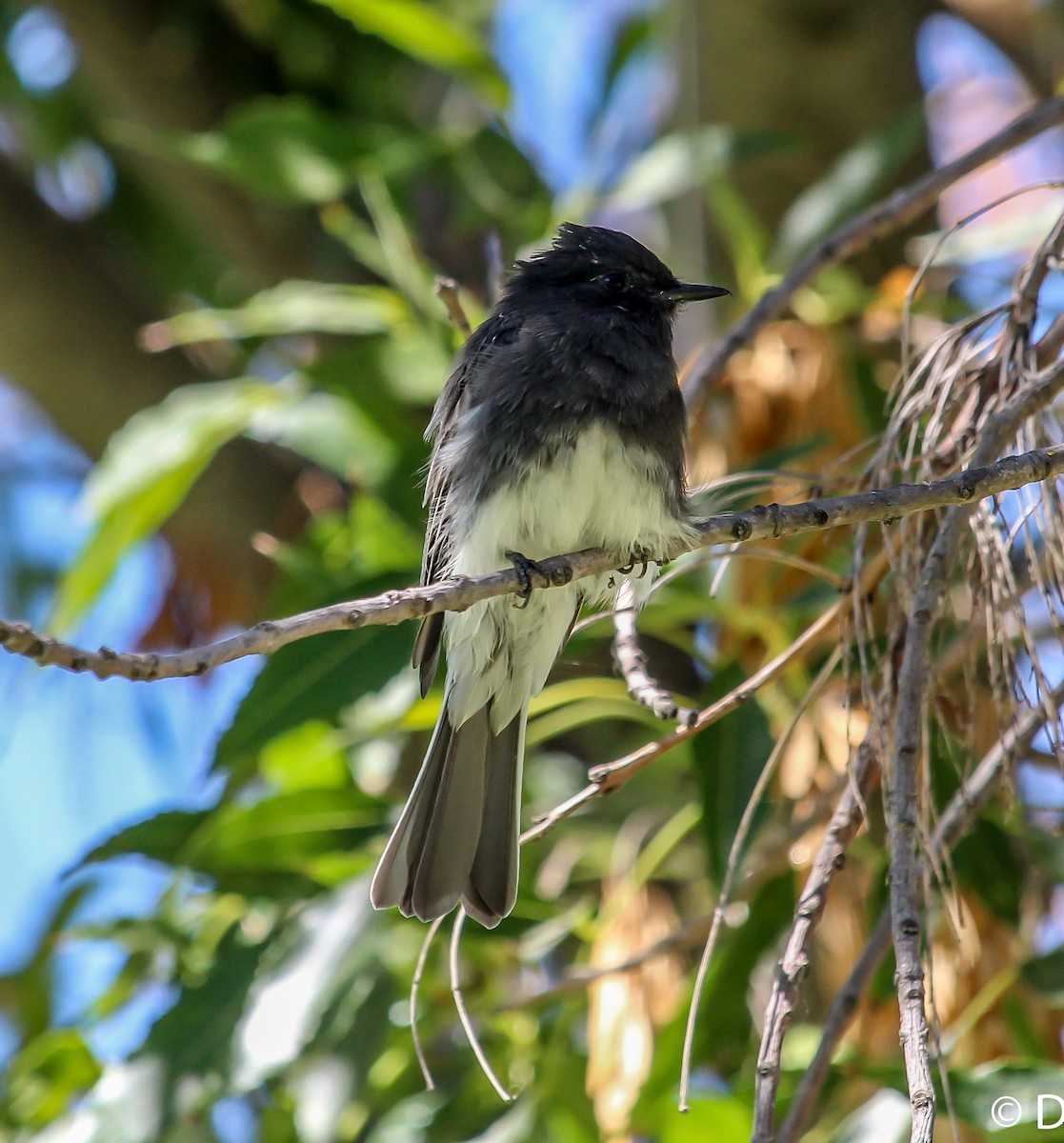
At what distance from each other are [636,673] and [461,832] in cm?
58

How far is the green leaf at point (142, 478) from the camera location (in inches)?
133

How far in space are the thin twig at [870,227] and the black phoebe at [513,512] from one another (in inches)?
6.5

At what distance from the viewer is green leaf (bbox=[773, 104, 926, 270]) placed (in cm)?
346

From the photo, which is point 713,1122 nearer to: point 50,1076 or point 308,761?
point 308,761

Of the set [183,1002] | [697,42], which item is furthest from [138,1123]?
[697,42]

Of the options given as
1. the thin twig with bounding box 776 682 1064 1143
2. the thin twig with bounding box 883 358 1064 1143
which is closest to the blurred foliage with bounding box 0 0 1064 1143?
the thin twig with bounding box 776 682 1064 1143

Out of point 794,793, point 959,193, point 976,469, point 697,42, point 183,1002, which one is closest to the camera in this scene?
point 976,469

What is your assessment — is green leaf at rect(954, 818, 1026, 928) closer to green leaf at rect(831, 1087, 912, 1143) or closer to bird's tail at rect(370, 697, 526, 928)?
green leaf at rect(831, 1087, 912, 1143)

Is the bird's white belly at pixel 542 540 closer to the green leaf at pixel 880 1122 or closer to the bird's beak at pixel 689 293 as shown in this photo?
the bird's beak at pixel 689 293

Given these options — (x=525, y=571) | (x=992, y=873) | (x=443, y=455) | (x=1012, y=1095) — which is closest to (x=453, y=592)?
(x=525, y=571)

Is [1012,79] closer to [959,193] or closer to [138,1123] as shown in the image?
[959,193]

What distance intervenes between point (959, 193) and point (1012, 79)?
0.70 meters

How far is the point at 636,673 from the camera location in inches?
87.6

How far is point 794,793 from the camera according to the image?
3121 millimetres
